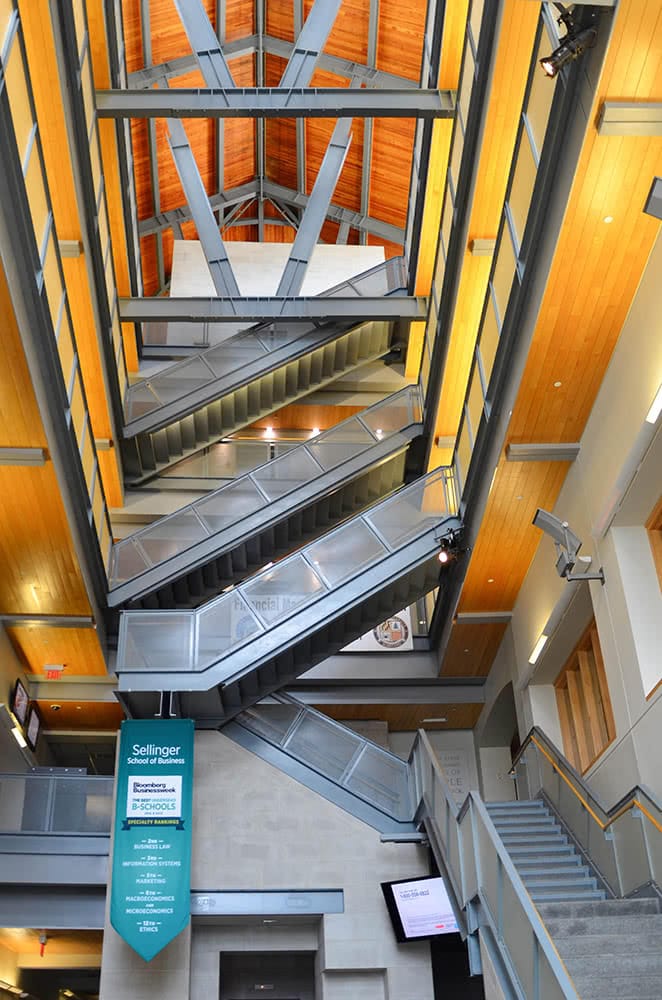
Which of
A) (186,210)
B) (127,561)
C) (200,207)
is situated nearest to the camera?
(127,561)

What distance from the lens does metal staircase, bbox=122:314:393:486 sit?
21484 millimetres

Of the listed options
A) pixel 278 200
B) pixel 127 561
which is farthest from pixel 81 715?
pixel 278 200

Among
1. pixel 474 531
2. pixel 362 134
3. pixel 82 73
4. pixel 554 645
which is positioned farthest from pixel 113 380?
pixel 362 134

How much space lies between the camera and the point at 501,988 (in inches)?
350

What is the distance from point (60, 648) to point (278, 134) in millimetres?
18298

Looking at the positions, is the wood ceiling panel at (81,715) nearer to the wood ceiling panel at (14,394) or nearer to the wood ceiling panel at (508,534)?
the wood ceiling panel at (508,534)

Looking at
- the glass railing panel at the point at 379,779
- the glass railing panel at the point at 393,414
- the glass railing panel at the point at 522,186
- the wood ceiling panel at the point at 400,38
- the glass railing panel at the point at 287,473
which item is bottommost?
the glass railing panel at the point at 379,779

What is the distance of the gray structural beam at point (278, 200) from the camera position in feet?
93.9

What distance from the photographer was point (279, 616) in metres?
16.3

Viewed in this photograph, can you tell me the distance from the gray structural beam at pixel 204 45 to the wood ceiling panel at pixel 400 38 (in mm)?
6692

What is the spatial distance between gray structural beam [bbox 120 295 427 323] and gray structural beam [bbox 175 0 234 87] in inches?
177

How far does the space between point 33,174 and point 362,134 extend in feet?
60.4

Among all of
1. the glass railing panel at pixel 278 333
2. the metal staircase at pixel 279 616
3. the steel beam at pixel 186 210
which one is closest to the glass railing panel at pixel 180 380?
the glass railing panel at pixel 278 333

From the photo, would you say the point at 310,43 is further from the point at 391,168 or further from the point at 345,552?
the point at 345,552
